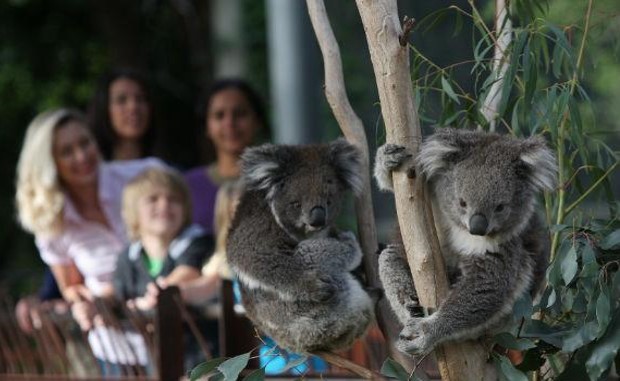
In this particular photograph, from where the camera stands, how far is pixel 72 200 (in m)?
4.19

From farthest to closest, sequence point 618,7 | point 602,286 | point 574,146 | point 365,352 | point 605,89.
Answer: point 605,89, point 365,352, point 618,7, point 574,146, point 602,286

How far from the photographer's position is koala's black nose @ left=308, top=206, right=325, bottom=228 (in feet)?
8.10

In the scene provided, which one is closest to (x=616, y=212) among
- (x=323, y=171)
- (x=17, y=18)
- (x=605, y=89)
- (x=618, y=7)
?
(x=323, y=171)

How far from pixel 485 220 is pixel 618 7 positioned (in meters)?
1.17

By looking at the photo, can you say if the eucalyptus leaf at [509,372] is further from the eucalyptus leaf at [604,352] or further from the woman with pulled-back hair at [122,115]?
the woman with pulled-back hair at [122,115]

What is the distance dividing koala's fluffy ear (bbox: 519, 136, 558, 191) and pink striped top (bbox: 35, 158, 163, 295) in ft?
7.00

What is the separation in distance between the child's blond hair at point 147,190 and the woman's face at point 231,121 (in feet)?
1.09

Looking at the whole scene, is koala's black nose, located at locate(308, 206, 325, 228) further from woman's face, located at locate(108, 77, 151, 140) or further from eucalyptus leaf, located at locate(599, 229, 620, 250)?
woman's face, located at locate(108, 77, 151, 140)

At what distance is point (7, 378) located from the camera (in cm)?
375

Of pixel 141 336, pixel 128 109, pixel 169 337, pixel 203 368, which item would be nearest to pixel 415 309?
pixel 203 368

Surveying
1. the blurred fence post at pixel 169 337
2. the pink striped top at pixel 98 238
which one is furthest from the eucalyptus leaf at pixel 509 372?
the pink striped top at pixel 98 238

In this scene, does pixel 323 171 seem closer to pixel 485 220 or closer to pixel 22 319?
pixel 485 220

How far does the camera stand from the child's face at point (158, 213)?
150 inches

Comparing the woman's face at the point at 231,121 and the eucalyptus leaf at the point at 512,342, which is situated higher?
the woman's face at the point at 231,121
